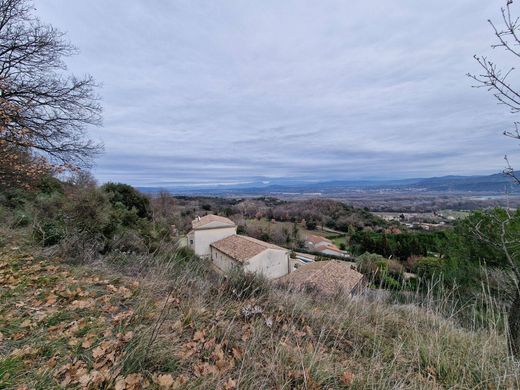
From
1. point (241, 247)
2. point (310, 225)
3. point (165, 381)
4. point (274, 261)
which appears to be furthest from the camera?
point (310, 225)

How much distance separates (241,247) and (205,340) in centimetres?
2017

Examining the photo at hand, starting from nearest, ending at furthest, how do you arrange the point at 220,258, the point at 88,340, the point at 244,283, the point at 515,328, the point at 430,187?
the point at 88,340
the point at 515,328
the point at 244,283
the point at 220,258
the point at 430,187

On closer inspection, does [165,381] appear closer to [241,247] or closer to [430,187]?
[241,247]

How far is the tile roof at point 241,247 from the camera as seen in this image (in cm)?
1983

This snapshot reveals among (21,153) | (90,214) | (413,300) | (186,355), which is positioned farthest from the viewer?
(21,153)

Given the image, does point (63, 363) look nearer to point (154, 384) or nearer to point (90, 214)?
point (154, 384)

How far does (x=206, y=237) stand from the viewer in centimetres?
2700

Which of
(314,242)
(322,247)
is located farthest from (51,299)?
(314,242)

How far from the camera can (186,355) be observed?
7.21ft

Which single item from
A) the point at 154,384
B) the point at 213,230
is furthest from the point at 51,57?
the point at 213,230

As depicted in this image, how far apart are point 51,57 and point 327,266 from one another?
17.1m

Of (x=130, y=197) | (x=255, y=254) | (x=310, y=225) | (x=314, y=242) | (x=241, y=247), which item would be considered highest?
(x=130, y=197)

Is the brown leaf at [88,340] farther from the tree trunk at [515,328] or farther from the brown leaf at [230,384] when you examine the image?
the tree trunk at [515,328]

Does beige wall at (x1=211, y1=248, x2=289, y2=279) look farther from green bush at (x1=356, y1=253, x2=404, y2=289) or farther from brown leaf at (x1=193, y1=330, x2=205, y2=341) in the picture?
brown leaf at (x1=193, y1=330, x2=205, y2=341)
